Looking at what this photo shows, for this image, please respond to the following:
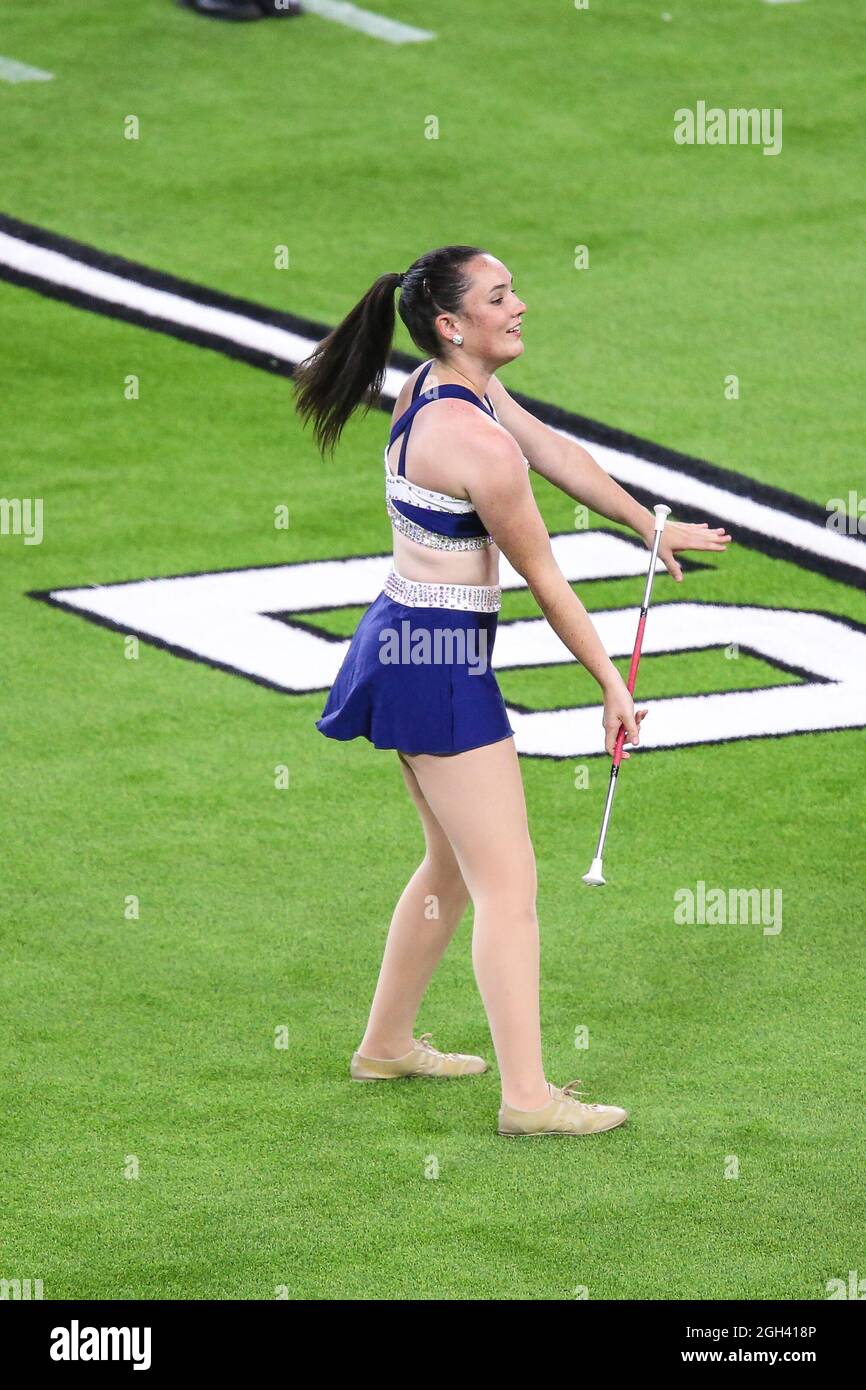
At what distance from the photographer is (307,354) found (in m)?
12.6

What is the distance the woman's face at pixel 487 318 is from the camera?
555 centimetres

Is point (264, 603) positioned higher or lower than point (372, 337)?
lower

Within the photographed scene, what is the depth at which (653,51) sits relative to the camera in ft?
57.6

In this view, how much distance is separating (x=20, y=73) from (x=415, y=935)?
41.3 feet

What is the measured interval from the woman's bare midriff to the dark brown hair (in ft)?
0.42

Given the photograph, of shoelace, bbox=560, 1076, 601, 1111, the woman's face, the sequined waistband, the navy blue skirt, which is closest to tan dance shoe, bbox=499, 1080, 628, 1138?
shoelace, bbox=560, 1076, 601, 1111

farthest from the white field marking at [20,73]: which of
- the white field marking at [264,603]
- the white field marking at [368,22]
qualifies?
the white field marking at [264,603]

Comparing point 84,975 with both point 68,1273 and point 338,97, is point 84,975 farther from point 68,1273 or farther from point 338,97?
point 338,97

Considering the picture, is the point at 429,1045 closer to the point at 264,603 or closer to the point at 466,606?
the point at 466,606

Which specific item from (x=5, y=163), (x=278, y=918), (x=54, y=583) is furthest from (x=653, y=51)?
(x=278, y=918)

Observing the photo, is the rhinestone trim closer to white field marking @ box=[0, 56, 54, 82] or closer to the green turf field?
the green turf field

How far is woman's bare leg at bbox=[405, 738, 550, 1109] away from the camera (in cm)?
562

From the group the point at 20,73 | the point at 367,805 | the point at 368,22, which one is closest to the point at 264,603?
the point at 367,805

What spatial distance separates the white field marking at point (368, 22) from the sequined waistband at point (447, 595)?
42.6 feet
